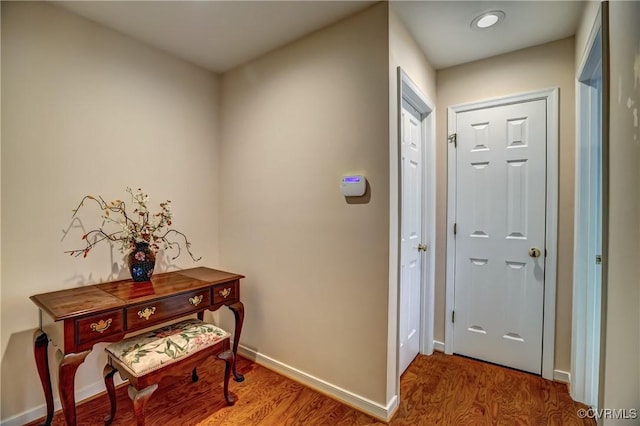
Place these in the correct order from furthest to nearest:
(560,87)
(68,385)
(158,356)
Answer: (560,87), (158,356), (68,385)

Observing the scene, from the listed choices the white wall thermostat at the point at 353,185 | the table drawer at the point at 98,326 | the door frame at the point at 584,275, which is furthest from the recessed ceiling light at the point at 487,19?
the table drawer at the point at 98,326

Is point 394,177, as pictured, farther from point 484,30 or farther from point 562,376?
point 562,376

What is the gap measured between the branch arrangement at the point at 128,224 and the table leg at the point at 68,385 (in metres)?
0.71

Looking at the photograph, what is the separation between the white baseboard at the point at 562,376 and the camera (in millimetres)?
2074

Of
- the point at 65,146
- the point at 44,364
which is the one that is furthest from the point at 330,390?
the point at 65,146

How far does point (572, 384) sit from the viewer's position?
6.38 feet

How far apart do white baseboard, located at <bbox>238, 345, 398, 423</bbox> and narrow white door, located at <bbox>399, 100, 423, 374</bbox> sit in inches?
18.3

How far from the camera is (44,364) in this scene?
5.26 feet

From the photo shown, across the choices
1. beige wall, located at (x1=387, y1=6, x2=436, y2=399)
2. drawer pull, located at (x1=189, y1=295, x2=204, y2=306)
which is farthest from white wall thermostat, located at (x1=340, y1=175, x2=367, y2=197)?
drawer pull, located at (x1=189, y1=295, x2=204, y2=306)

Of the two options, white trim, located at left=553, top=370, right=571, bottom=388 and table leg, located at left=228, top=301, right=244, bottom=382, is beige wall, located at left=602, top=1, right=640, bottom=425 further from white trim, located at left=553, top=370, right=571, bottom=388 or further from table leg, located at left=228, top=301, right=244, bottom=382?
table leg, located at left=228, top=301, right=244, bottom=382

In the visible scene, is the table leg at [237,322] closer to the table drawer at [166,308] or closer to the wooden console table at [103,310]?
the wooden console table at [103,310]

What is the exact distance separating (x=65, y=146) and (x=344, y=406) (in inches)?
93.1

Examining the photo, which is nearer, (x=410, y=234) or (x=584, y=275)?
(x=584, y=275)

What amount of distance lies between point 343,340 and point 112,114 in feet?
7.13
